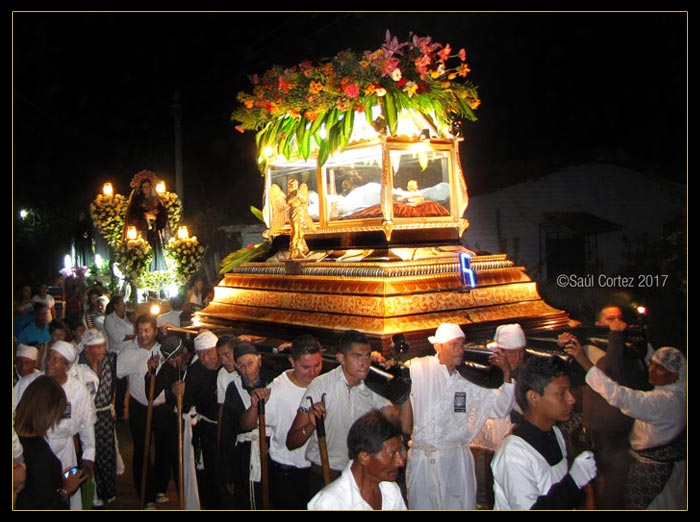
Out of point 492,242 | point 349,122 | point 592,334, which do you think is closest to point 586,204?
point 492,242

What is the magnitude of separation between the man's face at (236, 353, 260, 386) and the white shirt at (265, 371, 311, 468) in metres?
0.18

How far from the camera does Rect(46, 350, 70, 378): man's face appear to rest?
4.22 meters

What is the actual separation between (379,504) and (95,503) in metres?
3.30

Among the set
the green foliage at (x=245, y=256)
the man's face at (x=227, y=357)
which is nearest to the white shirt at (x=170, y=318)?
the green foliage at (x=245, y=256)

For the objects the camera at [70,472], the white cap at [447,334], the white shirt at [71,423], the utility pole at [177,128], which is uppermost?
the utility pole at [177,128]

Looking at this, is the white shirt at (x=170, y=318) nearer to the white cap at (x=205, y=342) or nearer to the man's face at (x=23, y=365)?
the white cap at (x=205, y=342)

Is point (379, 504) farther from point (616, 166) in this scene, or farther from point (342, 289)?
point (616, 166)

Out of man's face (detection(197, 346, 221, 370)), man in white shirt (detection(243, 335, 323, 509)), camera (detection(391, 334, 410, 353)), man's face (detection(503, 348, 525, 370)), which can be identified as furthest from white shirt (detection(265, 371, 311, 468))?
man's face (detection(503, 348, 525, 370))

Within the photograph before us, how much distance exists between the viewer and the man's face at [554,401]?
2990 mm

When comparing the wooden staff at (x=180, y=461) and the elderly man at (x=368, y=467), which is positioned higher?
the elderly man at (x=368, y=467)

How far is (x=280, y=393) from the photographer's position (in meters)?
4.03

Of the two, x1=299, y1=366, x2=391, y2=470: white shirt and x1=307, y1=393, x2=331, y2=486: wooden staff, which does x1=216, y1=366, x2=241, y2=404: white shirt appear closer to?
x1=299, y1=366, x2=391, y2=470: white shirt

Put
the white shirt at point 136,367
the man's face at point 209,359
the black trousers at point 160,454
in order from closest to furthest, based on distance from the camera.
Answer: the man's face at point 209,359 → the black trousers at point 160,454 → the white shirt at point 136,367

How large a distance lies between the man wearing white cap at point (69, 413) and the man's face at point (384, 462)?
231cm
